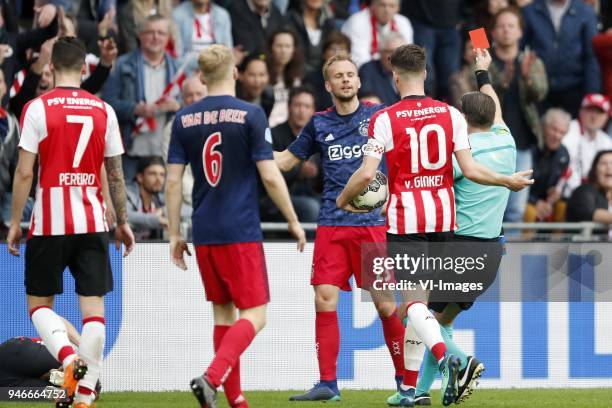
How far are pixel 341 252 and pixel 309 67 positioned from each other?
5.46 metres

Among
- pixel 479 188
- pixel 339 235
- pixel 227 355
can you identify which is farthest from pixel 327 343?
pixel 227 355

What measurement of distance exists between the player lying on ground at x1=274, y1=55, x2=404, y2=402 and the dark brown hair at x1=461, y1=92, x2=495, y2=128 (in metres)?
0.82

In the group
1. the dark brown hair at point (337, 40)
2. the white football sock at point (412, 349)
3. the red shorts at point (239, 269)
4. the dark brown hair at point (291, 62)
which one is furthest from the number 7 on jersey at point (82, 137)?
the dark brown hair at point (337, 40)

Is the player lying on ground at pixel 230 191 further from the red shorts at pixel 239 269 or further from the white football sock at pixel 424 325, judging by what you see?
the white football sock at pixel 424 325

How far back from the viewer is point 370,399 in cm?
1025

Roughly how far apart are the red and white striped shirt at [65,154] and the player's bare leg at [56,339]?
47 centimetres

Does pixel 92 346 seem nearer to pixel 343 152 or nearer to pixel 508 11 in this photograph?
pixel 343 152

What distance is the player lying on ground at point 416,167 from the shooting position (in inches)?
343

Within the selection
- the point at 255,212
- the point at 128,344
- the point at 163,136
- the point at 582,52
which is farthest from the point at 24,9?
the point at 255,212

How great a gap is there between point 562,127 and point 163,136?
459 centimetres

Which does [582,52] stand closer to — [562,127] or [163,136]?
[562,127]

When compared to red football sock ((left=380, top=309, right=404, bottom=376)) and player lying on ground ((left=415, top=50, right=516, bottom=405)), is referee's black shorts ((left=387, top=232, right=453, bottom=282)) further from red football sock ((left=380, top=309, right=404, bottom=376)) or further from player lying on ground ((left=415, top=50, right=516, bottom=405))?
red football sock ((left=380, top=309, right=404, bottom=376))

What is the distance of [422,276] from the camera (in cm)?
887

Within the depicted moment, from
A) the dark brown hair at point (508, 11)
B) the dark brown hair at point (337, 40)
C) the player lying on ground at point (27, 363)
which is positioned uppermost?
the dark brown hair at point (508, 11)
